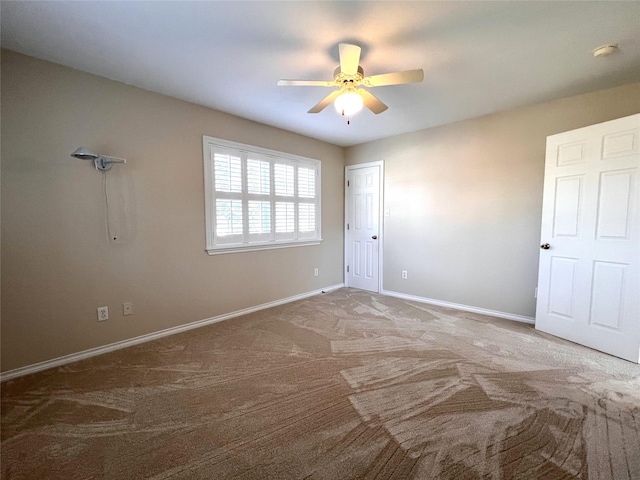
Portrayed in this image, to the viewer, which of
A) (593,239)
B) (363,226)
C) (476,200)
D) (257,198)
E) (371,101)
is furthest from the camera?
(363,226)

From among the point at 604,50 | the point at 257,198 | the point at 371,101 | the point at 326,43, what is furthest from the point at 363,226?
the point at 604,50

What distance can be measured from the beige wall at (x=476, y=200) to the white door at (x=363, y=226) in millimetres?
198

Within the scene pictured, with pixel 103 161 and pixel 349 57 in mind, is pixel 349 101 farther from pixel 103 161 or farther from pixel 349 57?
pixel 103 161

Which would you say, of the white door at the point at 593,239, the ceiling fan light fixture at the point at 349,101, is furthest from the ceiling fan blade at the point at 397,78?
the white door at the point at 593,239

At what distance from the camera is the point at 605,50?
2.04 meters

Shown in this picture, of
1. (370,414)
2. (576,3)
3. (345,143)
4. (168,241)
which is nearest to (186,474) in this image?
(370,414)

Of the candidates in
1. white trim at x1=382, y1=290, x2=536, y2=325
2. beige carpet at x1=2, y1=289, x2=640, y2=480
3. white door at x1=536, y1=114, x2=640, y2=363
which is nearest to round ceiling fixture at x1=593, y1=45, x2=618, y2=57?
white door at x1=536, y1=114, x2=640, y2=363

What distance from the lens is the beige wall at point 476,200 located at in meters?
3.06

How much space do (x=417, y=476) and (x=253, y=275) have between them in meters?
2.79

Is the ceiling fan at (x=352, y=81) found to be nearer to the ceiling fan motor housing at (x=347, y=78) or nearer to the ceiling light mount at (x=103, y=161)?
the ceiling fan motor housing at (x=347, y=78)

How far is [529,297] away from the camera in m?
3.21

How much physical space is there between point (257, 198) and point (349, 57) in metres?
2.21

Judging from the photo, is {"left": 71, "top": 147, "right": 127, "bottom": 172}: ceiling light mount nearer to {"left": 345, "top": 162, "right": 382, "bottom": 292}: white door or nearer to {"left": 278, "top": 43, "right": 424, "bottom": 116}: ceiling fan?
{"left": 278, "top": 43, "right": 424, "bottom": 116}: ceiling fan

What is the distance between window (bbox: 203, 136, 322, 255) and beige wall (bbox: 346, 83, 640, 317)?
4.05 ft
